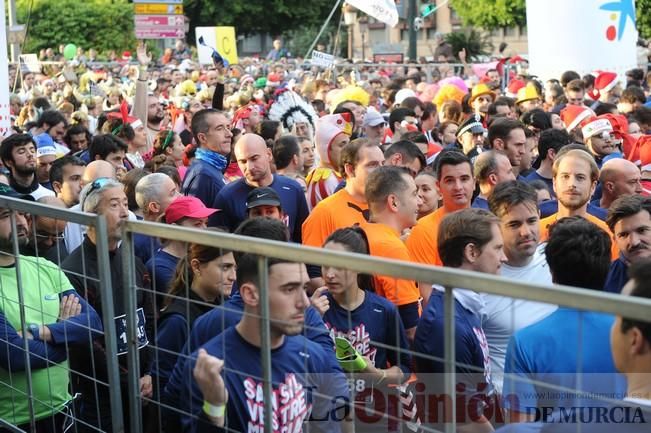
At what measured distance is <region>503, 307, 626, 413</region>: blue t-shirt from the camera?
258 cm

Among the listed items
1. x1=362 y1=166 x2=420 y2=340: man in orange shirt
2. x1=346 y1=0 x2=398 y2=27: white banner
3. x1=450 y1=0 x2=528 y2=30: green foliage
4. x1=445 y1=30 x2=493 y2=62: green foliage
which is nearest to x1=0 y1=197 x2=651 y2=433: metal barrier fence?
x1=362 y1=166 x2=420 y2=340: man in orange shirt

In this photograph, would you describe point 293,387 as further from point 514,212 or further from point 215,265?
point 514,212

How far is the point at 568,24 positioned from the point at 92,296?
15.0 metres

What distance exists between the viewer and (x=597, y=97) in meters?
16.0

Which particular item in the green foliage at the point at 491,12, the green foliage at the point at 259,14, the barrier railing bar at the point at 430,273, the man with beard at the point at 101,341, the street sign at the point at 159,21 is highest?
the green foliage at the point at 259,14

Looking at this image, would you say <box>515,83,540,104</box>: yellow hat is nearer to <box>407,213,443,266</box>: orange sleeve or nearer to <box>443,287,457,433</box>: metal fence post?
<box>407,213,443,266</box>: orange sleeve

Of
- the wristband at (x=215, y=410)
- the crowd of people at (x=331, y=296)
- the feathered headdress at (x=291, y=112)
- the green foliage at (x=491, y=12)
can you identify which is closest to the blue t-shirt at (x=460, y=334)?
the crowd of people at (x=331, y=296)

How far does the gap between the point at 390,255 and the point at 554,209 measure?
1.94m

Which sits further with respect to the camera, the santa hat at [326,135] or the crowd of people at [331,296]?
the santa hat at [326,135]

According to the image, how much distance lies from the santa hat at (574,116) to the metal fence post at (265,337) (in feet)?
26.0

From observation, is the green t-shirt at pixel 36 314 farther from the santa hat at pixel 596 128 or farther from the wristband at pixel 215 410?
the santa hat at pixel 596 128

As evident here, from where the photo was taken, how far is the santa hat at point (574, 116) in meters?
10.7

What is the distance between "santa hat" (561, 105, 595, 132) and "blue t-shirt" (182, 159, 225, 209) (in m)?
4.33

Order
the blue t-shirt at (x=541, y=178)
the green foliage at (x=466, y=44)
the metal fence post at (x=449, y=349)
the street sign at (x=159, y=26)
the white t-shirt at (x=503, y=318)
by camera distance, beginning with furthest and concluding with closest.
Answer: the green foliage at (x=466, y=44) → the street sign at (x=159, y=26) → the blue t-shirt at (x=541, y=178) → the white t-shirt at (x=503, y=318) → the metal fence post at (x=449, y=349)
